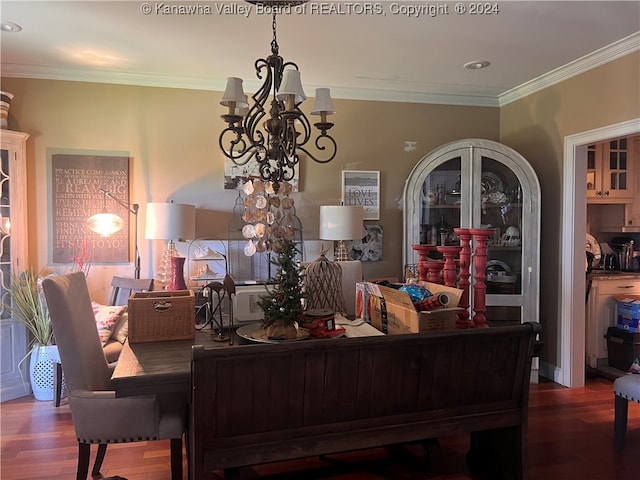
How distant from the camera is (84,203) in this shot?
388 centimetres

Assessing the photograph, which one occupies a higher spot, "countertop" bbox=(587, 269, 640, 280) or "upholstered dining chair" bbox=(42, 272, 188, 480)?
"countertop" bbox=(587, 269, 640, 280)

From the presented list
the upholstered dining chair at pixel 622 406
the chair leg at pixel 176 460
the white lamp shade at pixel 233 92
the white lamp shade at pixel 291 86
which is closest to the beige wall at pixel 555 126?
the upholstered dining chair at pixel 622 406

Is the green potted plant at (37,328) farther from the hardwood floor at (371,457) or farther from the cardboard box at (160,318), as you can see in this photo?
the cardboard box at (160,318)

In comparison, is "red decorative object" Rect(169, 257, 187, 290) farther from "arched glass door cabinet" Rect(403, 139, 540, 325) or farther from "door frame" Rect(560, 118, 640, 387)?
"door frame" Rect(560, 118, 640, 387)

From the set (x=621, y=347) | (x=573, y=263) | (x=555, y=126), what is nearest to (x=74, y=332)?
(x=573, y=263)

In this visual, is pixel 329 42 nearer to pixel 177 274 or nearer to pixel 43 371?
pixel 177 274

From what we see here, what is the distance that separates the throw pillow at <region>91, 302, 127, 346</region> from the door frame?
135 inches

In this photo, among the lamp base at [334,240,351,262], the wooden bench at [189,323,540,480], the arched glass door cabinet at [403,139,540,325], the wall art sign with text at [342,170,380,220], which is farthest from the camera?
the wall art sign with text at [342,170,380,220]

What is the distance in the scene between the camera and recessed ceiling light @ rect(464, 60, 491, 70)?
3648 mm

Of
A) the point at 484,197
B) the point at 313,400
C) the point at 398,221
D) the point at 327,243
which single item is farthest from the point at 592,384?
the point at 313,400

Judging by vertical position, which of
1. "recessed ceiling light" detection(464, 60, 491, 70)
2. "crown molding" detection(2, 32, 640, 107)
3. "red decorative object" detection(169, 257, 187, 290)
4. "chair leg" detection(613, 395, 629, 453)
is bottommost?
"chair leg" detection(613, 395, 629, 453)

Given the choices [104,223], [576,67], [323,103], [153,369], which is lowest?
[153,369]

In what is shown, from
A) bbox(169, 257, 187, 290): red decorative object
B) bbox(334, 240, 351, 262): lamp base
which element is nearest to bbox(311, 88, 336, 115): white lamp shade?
bbox(169, 257, 187, 290): red decorative object

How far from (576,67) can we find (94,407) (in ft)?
12.7
